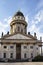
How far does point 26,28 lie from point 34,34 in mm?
8949

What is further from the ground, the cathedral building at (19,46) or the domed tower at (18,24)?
the domed tower at (18,24)

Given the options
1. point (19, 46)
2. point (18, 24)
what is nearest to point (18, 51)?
point (19, 46)

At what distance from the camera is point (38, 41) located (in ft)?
168

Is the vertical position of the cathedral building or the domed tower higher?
the domed tower

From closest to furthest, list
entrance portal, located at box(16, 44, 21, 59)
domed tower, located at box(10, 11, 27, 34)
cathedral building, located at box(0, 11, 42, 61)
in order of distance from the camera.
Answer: cathedral building, located at box(0, 11, 42, 61) → entrance portal, located at box(16, 44, 21, 59) → domed tower, located at box(10, 11, 27, 34)

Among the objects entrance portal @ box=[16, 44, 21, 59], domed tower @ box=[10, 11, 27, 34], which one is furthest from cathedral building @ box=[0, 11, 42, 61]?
domed tower @ box=[10, 11, 27, 34]

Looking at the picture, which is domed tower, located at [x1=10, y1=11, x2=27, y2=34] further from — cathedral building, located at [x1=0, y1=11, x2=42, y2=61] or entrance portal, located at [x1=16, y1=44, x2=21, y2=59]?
entrance portal, located at [x1=16, y1=44, x2=21, y2=59]

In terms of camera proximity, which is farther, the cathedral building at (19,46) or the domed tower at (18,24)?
the domed tower at (18,24)

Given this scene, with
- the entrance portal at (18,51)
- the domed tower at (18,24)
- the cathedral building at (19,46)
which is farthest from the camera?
the domed tower at (18,24)

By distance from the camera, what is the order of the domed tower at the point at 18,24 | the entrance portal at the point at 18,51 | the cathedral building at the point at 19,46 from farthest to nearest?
the domed tower at the point at 18,24 < the entrance portal at the point at 18,51 < the cathedral building at the point at 19,46

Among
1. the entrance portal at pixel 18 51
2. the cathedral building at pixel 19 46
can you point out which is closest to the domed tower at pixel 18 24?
the cathedral building at pixel 19 46

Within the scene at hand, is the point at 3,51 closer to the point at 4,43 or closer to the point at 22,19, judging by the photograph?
the point at 4,43

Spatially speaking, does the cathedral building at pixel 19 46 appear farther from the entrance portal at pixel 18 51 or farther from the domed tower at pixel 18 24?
the domed tower at pixel 18 24

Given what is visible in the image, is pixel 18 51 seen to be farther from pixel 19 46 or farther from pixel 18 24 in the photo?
pixel 18 24
